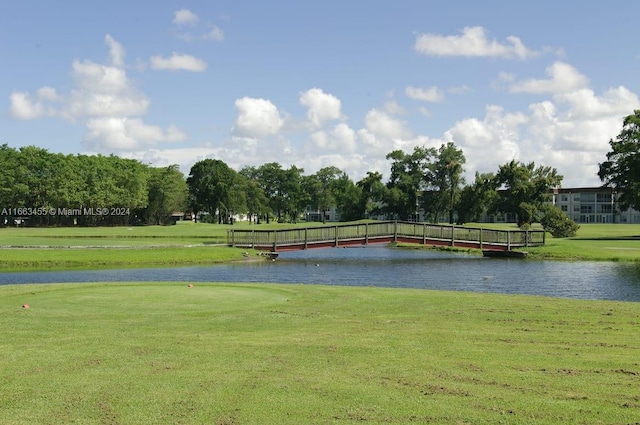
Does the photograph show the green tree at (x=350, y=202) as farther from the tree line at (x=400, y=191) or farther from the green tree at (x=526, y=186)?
the green tree at (x=526, y=186)

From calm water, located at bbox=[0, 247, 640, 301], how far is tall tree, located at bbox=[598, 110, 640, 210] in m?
37.6

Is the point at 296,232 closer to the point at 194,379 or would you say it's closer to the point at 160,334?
the point at 160,334

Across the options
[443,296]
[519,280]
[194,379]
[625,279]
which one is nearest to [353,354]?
[194,379]

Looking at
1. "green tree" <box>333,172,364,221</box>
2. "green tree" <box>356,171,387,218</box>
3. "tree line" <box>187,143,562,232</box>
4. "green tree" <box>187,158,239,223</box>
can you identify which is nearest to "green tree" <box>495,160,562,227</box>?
"tree line" <box>187,143,562,232</box>

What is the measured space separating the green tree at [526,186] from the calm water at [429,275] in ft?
172

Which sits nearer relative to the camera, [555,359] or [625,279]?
[555,359]

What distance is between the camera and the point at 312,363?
12258mm

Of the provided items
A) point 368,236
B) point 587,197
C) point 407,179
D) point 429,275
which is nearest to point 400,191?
point 407,179

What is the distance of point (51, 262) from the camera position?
171 ft

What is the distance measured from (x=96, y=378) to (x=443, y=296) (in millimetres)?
16031

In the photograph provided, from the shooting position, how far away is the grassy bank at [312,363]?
938 cm

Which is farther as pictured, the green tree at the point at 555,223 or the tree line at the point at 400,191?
the tree line at the point at 400,191

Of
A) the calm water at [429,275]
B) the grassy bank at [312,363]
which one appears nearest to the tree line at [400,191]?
the calm water at [429,275]

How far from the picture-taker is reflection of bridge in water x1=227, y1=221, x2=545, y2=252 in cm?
6344
